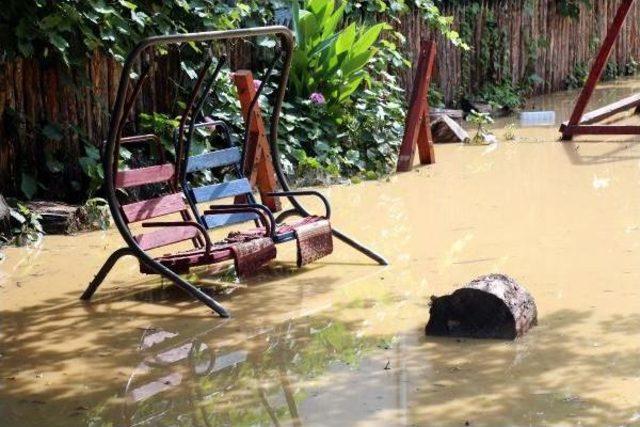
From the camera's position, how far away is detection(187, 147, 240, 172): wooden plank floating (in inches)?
273

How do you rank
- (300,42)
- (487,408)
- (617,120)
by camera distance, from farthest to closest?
(617,120) → (300,42) → (487,408)

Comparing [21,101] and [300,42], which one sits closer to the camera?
[21,101]

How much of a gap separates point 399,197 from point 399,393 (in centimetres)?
473

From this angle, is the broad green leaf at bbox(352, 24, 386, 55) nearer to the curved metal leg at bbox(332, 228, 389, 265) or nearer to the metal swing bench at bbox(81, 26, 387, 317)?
the metal swing bench at bbox(81, 26, 387, 317)

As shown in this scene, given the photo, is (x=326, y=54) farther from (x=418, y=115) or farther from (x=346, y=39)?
(x=418, y=115)

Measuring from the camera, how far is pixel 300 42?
1062 cm

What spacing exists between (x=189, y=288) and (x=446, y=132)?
7.05m

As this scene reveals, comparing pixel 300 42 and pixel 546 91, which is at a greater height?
→ pixel 300 42

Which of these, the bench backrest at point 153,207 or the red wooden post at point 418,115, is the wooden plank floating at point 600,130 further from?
the bench backrest at point 153,207

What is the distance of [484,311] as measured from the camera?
213 inches

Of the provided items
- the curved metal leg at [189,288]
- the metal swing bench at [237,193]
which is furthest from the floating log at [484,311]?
the metal swing bench at [237,193]

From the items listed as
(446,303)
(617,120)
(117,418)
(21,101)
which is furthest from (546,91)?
(117,418)

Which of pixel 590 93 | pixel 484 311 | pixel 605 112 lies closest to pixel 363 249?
pixel 484 311

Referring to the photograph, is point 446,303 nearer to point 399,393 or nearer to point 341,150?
point 399,393
